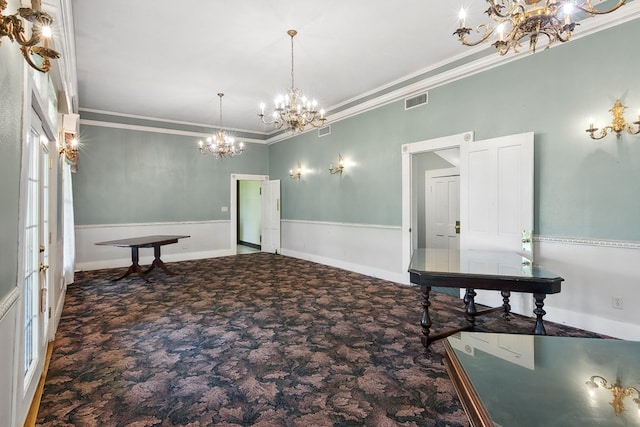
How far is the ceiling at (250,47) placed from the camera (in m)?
3.39

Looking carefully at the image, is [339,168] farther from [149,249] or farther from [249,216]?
[249,216]

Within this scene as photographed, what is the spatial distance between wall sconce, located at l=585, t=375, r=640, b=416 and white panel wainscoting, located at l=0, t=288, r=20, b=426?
86.7 inches


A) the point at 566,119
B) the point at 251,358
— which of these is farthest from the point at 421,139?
the point at 251,358

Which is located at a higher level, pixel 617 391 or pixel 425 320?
pixel 617 391

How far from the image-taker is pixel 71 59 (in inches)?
152

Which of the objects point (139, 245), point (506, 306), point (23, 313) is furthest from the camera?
point (139, 245)

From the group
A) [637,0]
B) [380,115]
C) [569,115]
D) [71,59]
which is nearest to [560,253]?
[569,115]

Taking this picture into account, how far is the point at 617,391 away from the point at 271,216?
8.24m

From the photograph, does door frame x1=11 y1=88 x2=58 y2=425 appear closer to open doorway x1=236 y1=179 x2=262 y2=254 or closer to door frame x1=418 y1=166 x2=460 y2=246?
door frame x1=418 y1=166 x2=460 y2=246

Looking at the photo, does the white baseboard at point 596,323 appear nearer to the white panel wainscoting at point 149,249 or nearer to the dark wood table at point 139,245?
the dark wood table at point 139,245

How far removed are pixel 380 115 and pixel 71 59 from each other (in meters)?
4.45

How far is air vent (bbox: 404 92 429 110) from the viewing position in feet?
16.6

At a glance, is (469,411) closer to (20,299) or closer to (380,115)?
(20,299)

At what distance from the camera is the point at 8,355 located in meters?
1.58
